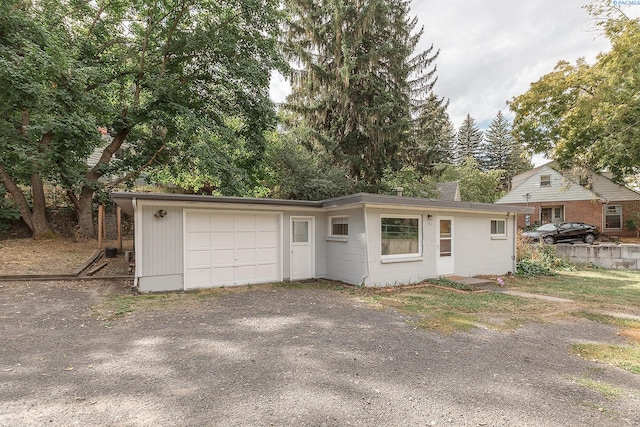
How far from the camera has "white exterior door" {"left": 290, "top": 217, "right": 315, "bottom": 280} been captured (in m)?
9.22

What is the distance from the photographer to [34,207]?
1266cm

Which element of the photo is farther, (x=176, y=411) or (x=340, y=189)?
(x=340, y=189)

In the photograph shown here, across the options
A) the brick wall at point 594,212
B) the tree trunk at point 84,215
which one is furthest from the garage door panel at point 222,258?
the brick wall at point 594,212

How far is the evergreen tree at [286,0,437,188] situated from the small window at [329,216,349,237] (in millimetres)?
7951

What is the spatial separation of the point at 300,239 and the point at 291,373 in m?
6.01

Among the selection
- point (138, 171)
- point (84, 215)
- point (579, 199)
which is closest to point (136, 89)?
point (138, 171)

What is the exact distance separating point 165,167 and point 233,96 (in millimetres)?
4472

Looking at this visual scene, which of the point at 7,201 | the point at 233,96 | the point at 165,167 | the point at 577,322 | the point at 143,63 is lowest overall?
the point at 577,322

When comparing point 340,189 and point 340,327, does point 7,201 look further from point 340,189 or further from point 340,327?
point 340,327

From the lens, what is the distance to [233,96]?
1384cm

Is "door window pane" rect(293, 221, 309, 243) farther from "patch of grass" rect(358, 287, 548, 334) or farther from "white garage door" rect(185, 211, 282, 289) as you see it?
"patch of grass" rect(358, 287, 548, 334)

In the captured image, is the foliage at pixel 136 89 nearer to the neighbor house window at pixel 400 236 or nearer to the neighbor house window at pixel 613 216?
the neighbor house window at pixel 400 236

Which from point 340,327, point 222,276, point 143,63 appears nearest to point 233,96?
point 143,63

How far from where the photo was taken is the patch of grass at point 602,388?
→ 3.08 metres
